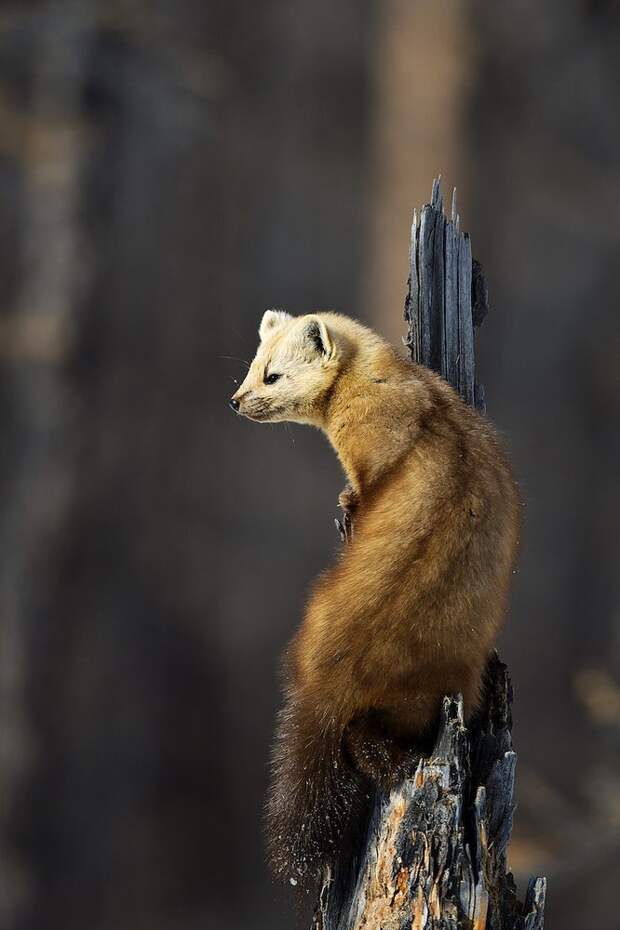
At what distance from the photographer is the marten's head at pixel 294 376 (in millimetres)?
2385

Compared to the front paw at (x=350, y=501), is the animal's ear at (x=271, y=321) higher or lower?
higher

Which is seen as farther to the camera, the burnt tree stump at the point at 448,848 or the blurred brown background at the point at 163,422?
the blurred brown background at the point at 163,422

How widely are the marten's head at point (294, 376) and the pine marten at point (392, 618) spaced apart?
0.71 ft

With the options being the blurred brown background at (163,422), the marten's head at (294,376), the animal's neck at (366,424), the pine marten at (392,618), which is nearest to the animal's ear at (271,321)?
the marten's head at (294,376)

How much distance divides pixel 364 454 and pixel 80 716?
3054mm

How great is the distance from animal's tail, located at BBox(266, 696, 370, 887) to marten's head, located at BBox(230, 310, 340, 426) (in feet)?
1.92

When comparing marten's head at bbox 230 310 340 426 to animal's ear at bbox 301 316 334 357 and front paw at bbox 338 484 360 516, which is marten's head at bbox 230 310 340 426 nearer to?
animal's ear at bbox 301 316 334 357

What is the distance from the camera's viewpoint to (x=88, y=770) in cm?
489

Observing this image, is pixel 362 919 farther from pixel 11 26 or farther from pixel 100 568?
pixel 11 26

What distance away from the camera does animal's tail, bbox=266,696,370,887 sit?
2.06m

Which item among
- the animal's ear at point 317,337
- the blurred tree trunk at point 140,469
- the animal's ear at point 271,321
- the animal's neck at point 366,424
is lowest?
the blurred tree trunk at point 140,469

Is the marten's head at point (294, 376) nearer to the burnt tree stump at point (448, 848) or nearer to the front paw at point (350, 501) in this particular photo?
the front paw at point (350, 501)

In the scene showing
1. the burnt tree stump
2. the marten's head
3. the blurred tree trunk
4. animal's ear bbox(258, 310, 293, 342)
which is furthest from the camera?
the blurred tree trunk

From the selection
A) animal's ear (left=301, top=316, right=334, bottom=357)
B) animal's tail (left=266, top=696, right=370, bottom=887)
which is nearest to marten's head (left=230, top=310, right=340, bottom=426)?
animal's ear (left=301, top=316, right=334, bottom=357)
